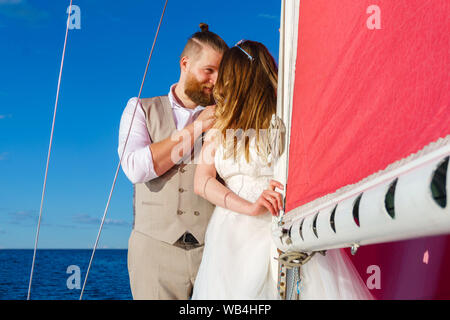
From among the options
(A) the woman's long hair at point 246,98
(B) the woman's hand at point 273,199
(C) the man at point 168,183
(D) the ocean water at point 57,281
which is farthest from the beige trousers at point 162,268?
(D) the ocean water at point 57,281

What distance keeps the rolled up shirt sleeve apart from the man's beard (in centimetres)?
19

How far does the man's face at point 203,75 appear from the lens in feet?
5.23

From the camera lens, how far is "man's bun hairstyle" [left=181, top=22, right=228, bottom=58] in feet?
5.28

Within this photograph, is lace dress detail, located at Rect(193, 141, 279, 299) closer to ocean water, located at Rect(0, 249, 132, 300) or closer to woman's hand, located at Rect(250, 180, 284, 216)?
woman's hand, located at Rect(250, 180, 284, 216)

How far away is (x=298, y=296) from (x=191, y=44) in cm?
109

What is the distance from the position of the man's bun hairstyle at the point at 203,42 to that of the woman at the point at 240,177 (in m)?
0.31

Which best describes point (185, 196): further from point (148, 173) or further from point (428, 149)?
point (428, 149)

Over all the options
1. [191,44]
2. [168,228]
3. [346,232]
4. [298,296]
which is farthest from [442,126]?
[191,44]

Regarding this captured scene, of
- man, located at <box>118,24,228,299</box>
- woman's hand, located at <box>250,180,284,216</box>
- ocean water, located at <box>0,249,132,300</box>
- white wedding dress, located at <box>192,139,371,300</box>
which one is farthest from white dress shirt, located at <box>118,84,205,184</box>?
ocean water, located at <box>0,249,132,300</box>

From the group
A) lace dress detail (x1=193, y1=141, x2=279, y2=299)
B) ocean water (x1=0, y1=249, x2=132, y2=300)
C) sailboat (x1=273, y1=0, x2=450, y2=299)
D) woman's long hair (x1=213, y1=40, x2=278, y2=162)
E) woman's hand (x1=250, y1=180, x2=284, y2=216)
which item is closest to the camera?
sailboat (x1=273, y1=0, x2=450, y2=299)

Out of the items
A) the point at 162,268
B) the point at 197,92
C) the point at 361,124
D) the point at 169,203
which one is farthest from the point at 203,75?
the point at 361,124

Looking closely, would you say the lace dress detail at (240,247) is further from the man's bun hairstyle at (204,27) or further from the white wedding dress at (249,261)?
the man's bun hairstyle at (204,27)

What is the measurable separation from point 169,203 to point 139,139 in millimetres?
254

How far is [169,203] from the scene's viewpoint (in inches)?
60.0
